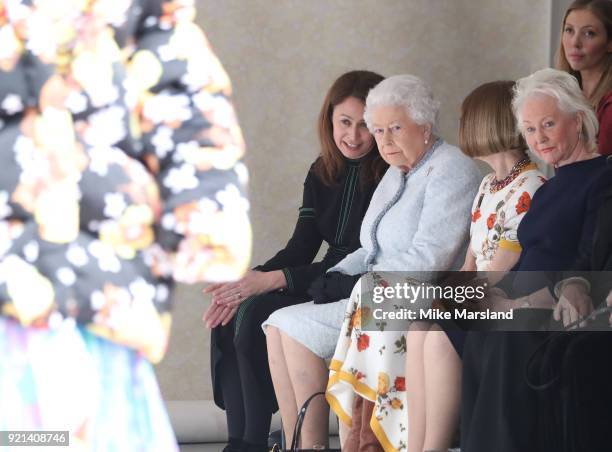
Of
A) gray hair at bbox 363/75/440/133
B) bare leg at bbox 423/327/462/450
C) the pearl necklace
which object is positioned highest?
gray hair at bbox 363/75/440/133

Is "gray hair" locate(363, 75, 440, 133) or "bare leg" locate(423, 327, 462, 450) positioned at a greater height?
"gray hair" locate(363, 75, 440, 133)

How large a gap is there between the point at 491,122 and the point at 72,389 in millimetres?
1589

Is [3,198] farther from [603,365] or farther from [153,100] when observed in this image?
[603,365]

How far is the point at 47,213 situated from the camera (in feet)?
10.3

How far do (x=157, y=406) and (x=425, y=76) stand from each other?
1486 mm

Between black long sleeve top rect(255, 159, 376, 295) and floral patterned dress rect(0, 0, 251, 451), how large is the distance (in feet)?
1.33

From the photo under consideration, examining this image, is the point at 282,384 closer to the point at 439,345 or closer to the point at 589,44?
the point at 439,345

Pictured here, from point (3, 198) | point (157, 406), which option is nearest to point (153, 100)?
point (3, 198)

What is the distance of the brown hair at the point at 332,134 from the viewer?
2.81m

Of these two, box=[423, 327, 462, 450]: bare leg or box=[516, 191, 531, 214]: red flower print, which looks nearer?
box=[423, 327, 462, 450]: bare leg

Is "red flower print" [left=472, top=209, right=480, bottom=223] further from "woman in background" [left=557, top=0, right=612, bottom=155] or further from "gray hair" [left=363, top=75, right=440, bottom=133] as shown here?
"woman in background" [left=557, top=0, right=612, bottom=155]

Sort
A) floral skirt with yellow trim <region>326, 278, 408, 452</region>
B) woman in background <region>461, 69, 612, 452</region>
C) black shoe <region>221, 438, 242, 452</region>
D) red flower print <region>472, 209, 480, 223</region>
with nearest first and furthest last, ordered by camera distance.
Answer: woman in background <region>461, 69, 612, 452</region> → floral skirt with yellow trim <region>326, 278, 408, 452</region> → red flower print <region>472, 209, 480, 223</region> → black shoe <region>221, 438, 242, 452</region>

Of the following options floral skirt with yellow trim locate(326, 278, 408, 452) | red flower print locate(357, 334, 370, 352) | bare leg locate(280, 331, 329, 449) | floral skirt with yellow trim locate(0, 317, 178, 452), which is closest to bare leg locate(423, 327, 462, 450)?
floral skirt with yellow trim locate(326, 278, 408, 452)

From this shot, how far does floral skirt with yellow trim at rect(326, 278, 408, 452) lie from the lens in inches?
87.3
